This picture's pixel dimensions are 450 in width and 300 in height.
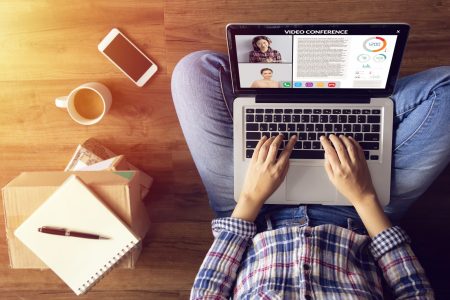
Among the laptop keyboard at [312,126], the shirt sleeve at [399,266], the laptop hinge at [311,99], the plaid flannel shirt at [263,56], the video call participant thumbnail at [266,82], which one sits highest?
the plaid flannel shirt at [263,56]

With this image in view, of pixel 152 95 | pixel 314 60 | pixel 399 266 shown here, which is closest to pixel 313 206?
pixel 399 266

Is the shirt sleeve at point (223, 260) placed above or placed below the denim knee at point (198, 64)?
below

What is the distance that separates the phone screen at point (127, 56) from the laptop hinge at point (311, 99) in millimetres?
410

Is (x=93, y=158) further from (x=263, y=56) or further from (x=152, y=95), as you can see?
(x=263, y=56)

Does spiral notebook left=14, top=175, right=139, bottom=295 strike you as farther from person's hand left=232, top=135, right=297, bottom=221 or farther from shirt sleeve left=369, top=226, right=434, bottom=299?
shirt sleeve left=369, top=226, right=434, bottom=299

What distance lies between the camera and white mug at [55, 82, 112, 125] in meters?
1.19

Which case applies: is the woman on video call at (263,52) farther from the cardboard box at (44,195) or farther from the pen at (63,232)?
the pen at (63,232)

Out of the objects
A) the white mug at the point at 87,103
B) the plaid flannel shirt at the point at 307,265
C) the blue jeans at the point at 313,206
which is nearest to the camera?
the plaid flannel shirt at the point at 307,265

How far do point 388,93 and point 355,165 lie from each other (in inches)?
6.8

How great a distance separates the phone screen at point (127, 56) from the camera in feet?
4.15

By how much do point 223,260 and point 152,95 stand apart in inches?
21.7

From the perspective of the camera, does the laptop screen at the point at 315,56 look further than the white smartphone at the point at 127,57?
No

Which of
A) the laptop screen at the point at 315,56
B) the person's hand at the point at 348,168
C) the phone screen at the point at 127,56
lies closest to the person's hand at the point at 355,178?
the person's hand at the point at 348,168

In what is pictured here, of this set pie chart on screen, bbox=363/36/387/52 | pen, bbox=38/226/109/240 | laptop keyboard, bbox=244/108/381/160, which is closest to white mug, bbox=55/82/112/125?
pen, bbox=38/226/109/240
